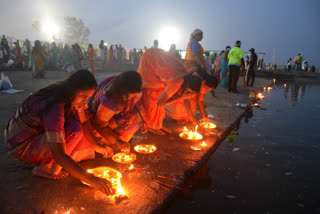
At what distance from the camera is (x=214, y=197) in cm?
203

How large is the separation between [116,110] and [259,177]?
1895 millimetres

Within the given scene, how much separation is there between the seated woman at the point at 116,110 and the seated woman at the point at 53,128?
1.12ft

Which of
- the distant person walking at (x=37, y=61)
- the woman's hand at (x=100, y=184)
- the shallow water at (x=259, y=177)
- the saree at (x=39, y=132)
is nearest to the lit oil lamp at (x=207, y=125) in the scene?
the shallow water at (x=259, y=177)

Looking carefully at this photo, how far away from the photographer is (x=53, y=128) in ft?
5.30

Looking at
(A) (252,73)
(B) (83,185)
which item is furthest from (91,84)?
(A) (252,73)

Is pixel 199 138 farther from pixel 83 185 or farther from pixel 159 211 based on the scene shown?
pixel 83 185

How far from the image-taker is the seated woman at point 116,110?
2.23 meters

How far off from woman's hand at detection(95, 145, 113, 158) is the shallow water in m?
0.97

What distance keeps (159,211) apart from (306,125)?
453 centimetres

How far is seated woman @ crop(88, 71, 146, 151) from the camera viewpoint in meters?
2.23

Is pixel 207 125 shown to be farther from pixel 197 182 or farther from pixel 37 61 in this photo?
pixel 37 61

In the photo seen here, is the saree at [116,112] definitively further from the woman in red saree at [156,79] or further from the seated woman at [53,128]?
the woman in red saree at [156,79]

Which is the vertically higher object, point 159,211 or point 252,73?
point 252,73

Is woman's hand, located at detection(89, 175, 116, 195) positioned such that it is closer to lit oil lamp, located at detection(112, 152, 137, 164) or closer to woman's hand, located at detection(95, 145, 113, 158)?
lit oil lamp, located at detection(112, 152, 137, 164)
